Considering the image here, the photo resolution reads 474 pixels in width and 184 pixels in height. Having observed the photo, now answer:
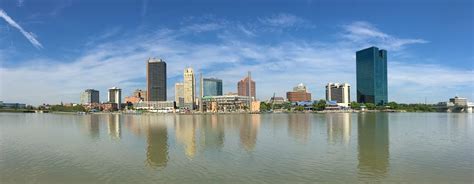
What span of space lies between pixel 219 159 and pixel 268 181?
640 centimetres

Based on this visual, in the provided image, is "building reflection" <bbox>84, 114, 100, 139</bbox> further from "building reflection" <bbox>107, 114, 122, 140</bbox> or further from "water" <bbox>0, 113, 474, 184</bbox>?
"water" <bbox>0, 113, 474, 184</bbox>

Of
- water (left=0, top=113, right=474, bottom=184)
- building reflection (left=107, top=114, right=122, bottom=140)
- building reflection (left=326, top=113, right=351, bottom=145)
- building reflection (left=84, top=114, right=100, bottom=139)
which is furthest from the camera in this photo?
building reflection (left=84, top=114, right=100, bottom=139)

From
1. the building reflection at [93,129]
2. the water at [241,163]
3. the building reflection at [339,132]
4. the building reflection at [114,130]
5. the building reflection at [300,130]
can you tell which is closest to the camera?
the water at [241,163]

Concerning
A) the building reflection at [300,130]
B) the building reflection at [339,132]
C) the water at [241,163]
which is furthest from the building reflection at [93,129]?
the building reflection at [339,132]

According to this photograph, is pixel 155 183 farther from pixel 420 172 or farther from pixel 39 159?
pixel 420 172

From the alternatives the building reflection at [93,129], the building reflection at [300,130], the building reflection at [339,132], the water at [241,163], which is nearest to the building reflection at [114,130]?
the building reflection at [93,129]

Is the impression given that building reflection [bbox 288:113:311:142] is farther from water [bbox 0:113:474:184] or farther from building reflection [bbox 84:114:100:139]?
building reflection [bbox 84:114:100:139]

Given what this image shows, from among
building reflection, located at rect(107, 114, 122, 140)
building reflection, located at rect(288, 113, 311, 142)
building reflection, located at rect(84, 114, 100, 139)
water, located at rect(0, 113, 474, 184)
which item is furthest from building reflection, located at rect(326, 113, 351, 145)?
building reflection, located at rect(84, 114, 100, 139)

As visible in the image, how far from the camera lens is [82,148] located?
29.0 m

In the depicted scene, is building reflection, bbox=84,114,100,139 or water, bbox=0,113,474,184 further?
building reflection, bbox=84,114,100,139

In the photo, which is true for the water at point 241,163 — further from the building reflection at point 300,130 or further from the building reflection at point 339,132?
the building reflection at point 300,130

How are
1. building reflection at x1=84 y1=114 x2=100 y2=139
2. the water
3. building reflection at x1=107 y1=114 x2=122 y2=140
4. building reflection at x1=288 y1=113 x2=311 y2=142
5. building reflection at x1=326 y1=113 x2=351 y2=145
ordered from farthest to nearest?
building reflection at x1=84 y1=114 x2=100 y2=139 → building reflection at x1=107 y1=114 x2=122 y2=140 → building reflection at x1=288 y1=113 x2=311 y2=142 → building reflection at x1=326 y1=113 x2=351 y2=145 → the water

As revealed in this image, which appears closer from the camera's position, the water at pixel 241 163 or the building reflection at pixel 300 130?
the water at pixel 241 163

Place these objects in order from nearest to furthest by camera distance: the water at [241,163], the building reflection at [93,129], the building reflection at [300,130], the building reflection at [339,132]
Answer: the water at [241,163]
the building reflection at [339,132]
the building reflection at [300,130]
the building reflection at [93,129]
